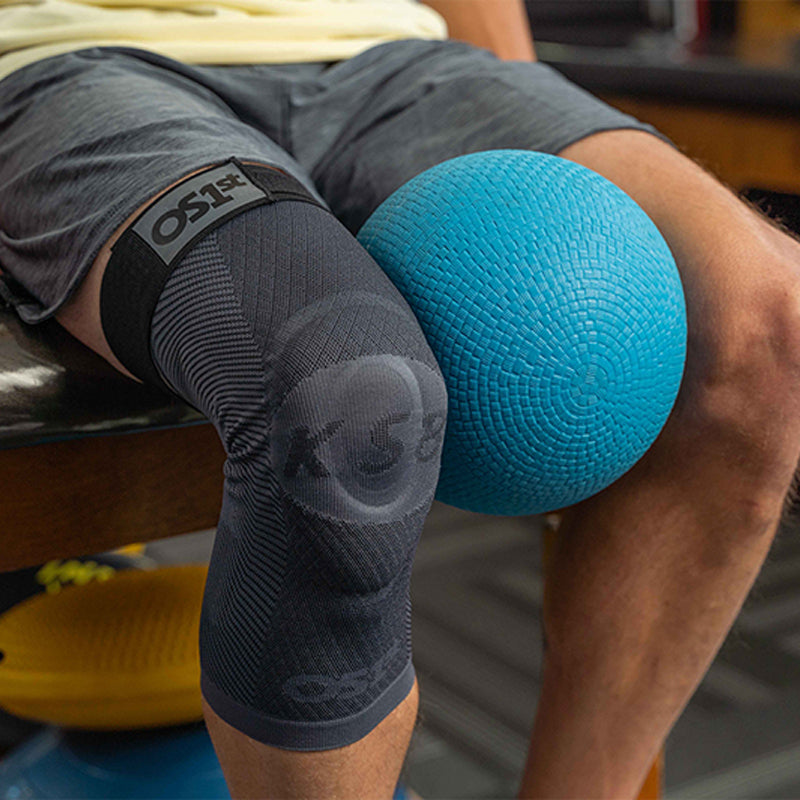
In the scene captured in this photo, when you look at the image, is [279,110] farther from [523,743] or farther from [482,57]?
[523,743]

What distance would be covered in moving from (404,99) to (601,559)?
42 cm

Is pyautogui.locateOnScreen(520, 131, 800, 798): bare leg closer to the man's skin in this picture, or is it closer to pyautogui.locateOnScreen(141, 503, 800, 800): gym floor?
the man's skin

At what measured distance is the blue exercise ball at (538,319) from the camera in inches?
23.5

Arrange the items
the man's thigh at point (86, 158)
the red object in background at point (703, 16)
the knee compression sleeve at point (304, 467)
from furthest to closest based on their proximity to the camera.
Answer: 1. the red object in background at point (703, 16)
2. the man's thigh at point (86, 158)
3. the knee compression sleeve at point (304, 467)

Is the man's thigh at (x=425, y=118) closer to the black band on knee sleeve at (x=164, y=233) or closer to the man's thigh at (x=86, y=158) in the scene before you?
the man's thigh at (x=86, y=158)

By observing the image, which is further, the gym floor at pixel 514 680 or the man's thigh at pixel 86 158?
the gym floor at pixel 514 680

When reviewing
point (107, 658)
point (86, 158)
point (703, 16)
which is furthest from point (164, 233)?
point (703, 16)

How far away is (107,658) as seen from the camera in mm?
876

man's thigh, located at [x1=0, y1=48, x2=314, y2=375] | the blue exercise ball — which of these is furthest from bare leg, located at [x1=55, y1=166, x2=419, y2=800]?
man's thigh, located at [x1=0, y1=48, x2=314, y2=375]

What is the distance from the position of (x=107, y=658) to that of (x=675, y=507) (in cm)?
51

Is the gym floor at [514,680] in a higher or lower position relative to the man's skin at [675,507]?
lower

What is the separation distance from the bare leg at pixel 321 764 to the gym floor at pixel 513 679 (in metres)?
0.48

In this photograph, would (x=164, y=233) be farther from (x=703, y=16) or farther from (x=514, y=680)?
(x=703, y=16)

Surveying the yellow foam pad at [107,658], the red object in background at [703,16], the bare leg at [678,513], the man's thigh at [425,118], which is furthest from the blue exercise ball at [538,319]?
the red object in background at [703,16]
